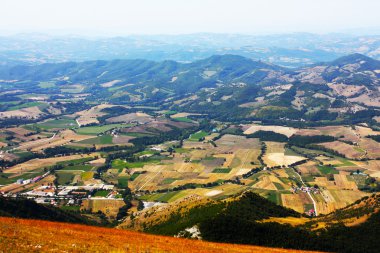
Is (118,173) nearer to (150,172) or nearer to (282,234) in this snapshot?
(150,172)

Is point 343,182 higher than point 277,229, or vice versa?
point 277,229

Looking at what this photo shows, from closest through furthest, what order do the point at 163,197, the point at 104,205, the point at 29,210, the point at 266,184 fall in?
the point at 29,210 → the point at 104,205 → the point at 163,197 → the point at 266,184

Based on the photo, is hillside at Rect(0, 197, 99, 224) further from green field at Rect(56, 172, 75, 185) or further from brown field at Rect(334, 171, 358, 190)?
brown field at Rect(334, 171, 358, 190)

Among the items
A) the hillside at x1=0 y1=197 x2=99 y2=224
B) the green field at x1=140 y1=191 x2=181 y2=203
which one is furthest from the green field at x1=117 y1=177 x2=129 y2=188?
the hillside at x1=0 y1=197 x2=99 y2=224

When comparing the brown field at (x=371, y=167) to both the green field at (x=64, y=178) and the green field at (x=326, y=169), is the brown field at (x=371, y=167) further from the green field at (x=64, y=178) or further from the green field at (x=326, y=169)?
the green field at (x=64, y=178)

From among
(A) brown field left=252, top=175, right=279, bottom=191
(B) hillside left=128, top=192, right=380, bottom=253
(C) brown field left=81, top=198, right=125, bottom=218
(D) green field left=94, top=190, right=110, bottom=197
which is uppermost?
(B) hillside left=128, top=192, right=380, bottom=253

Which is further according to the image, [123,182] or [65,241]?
[123,182]

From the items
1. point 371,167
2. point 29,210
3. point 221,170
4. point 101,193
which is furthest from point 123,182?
point 371,167

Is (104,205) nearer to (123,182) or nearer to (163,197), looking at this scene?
(163,197)

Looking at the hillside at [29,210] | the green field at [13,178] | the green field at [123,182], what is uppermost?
the hillside at [29,210]

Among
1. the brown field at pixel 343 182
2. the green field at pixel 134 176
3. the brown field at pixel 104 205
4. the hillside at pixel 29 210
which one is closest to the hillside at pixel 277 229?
the hillside at pixel 29 210

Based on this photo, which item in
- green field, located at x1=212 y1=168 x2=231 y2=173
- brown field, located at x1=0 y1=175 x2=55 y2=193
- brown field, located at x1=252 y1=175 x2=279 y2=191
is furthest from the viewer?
green field, located at x1=212 y1=168 x2=231 y2=173

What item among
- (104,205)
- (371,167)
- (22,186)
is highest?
(371,167)
